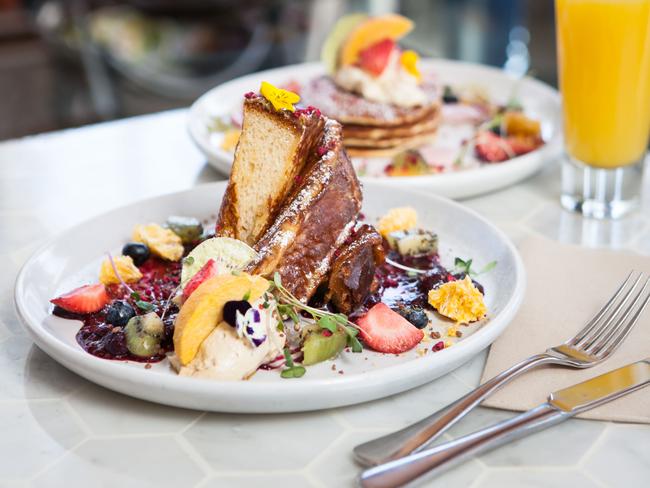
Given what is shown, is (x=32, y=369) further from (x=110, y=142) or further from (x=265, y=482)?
(x=110, y=142)

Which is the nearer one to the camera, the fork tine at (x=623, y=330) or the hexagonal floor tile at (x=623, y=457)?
the hexagonal floor tile at (x=623, y=457)

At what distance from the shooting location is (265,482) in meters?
1.31

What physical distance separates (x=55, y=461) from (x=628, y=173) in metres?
1.75

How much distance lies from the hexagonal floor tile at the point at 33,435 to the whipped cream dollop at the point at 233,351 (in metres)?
0.22

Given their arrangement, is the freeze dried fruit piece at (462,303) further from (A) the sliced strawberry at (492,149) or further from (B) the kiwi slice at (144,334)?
(A) the sliced strawberry at (492,149)

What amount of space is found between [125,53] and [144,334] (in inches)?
191

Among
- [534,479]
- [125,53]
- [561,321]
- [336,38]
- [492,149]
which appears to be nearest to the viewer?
[534,479]

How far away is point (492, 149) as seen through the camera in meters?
2.65

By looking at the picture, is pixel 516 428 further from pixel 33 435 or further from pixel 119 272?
pixel 119 272

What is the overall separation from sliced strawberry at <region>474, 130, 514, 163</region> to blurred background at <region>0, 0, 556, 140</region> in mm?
3280

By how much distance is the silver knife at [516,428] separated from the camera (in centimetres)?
122

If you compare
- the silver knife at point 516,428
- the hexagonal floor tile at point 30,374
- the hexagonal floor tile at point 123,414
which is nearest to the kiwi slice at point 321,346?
the hexagonal floor tile at point 123,414

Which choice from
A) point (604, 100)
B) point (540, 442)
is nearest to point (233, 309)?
point (540, 442)

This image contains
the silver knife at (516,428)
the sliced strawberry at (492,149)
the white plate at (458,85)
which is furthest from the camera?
the sliced strawberry at (492,149)
